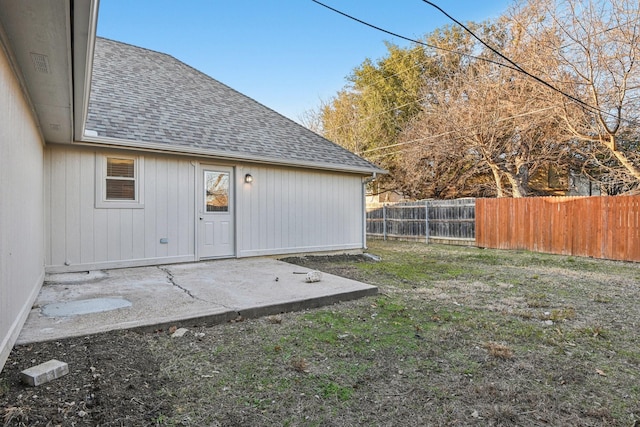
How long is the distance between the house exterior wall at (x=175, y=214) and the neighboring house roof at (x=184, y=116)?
1.20 feet

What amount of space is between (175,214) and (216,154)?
4.57 feet

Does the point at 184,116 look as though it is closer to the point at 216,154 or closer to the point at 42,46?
the point at 216,154

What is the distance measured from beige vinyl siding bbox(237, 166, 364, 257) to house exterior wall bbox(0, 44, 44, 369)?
4.13m

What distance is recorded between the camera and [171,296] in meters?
4.46

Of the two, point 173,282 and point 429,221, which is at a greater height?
point 429,221

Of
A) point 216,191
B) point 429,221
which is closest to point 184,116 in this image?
point 216,191

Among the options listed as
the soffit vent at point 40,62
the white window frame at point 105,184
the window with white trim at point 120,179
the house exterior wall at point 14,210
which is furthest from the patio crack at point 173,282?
the soffit vent at point 40,62

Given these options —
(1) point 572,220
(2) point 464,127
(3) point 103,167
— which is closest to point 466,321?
(3) point 103,167

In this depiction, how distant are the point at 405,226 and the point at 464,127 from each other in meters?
4.64

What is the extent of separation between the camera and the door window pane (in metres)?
7.47

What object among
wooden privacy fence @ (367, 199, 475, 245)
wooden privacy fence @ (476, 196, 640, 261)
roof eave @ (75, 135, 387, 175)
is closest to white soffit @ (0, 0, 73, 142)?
roof eave @ (75, 135, 387, 175)

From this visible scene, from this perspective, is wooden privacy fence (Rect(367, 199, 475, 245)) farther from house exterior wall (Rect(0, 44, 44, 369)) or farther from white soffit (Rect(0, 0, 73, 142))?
house exterior wall (Rect(0, 44, 44, 369))

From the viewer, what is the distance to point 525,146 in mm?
14641

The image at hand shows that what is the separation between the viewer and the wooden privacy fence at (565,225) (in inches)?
341
